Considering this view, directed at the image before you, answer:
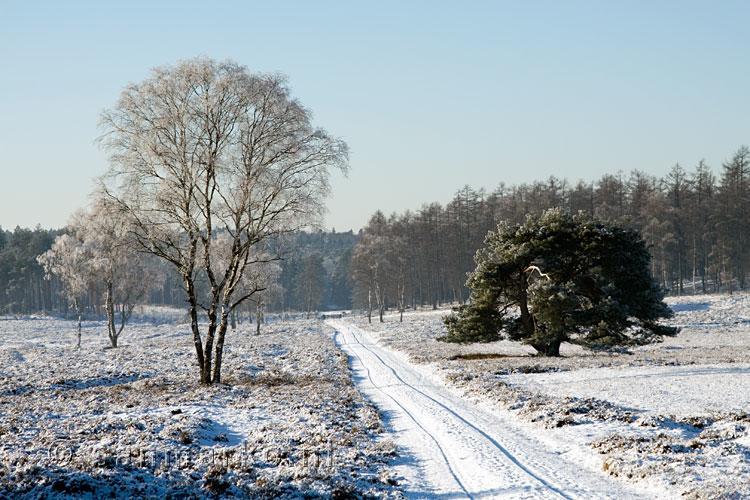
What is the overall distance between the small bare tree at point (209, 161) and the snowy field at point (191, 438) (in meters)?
4.99

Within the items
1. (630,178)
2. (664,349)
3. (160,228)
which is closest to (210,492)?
(160,228)

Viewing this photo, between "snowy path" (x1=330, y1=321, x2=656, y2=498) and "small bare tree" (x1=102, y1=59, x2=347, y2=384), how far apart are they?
9068mm

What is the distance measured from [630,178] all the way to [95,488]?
10347cm

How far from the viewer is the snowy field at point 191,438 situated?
421 inches

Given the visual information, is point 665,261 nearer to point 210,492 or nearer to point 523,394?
point 523,394

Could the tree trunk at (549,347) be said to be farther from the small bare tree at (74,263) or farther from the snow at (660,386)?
the small bare tree at (74,263)

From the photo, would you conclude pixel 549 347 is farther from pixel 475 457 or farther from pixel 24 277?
pixel 24 277

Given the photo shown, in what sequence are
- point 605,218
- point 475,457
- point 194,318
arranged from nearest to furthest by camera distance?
1. point 475,457
2. point 194,318
3. point 605,218

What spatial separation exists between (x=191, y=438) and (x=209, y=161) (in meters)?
13.8

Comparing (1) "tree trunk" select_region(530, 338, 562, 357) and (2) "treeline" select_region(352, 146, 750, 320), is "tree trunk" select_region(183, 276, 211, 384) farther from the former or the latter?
(2) "treeline" select_region(352, 146, 750, 320)

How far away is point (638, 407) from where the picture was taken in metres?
17.8

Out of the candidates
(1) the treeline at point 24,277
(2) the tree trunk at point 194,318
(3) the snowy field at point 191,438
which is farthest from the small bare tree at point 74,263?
(1) the treeline at point 24,277

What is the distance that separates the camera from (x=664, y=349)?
41469 mm

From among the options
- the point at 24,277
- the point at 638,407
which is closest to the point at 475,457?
the point at 638,407
